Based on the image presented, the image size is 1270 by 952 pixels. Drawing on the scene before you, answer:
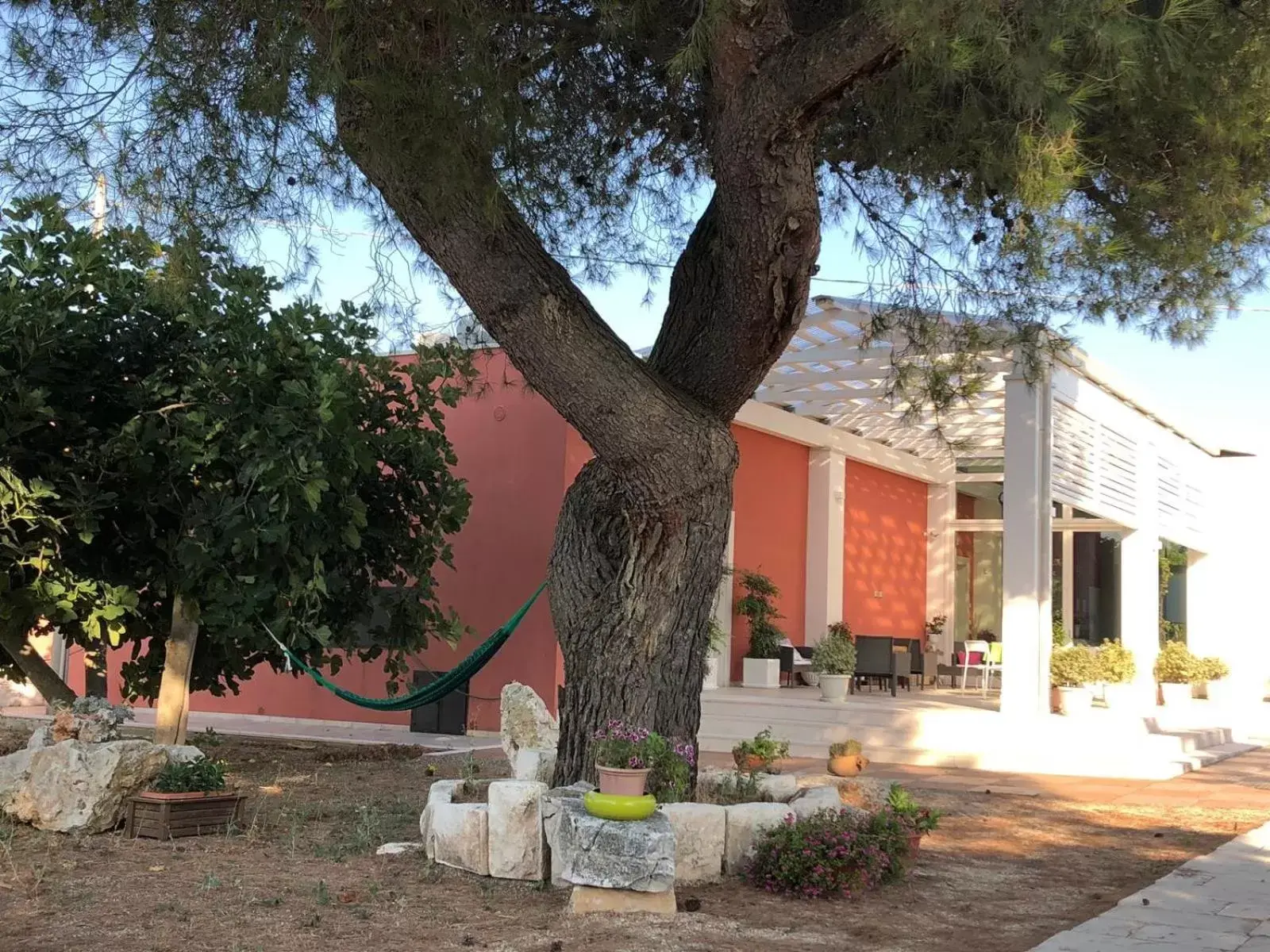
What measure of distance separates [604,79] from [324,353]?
224 cm

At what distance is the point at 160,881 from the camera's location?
14.9 feet

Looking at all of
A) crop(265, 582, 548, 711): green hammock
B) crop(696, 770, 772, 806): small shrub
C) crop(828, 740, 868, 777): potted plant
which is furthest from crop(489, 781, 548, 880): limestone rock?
crop(828, 740, 868, 777): potted plant

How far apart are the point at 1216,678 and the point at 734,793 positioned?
36.1 ft

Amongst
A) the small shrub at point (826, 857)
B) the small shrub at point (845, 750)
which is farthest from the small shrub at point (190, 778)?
the small shrub at point (845, 750)

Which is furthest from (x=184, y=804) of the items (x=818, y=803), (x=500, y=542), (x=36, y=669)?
(x=500, y=542)

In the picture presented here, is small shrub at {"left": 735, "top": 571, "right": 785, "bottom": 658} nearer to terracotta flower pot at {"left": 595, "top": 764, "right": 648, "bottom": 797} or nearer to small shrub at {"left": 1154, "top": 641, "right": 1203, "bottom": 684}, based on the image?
small shrub at {"left": 1154, "top": 641, "right": 1203, "bottom": 684}

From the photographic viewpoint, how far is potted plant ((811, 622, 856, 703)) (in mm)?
11062

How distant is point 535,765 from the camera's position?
18.5ft

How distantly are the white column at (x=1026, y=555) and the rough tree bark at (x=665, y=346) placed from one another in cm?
527

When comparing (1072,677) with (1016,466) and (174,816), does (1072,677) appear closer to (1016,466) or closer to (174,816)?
(1016,466)

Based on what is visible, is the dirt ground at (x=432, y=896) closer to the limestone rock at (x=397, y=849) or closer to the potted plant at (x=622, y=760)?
the limestone rock at (x=397, y=849)

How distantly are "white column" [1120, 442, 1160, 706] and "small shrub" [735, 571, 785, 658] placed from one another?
370 cm

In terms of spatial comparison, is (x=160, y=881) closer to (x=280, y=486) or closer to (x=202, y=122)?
(x=280, y=486)

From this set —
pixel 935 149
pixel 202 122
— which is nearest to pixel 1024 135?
pixel 935 149
